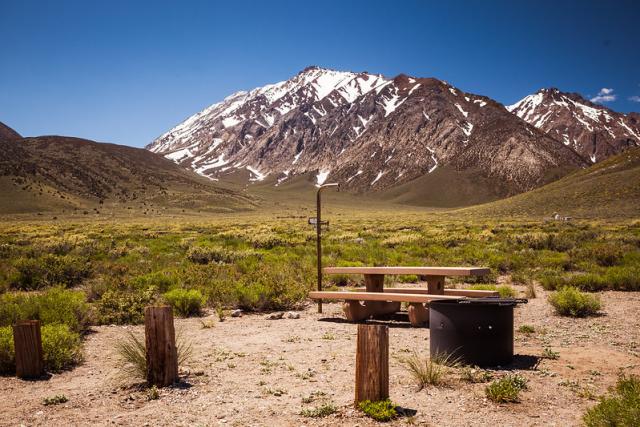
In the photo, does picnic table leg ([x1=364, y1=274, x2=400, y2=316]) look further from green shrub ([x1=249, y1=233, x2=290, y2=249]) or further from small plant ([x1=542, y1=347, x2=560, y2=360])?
green shrub ([x1=249, y1=233, x2=290, y2=249])

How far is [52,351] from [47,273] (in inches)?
336

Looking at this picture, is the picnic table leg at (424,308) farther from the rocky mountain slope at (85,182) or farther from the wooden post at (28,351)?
the rocky mountain slope at (85,182)

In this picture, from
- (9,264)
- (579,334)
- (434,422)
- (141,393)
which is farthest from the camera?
(9,264)

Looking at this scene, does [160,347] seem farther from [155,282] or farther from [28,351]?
[155,282]

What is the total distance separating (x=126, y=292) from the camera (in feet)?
40.8

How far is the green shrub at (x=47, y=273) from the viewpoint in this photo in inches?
571

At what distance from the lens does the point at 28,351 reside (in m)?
6.82

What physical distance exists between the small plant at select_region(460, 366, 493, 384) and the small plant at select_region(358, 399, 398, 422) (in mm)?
1461

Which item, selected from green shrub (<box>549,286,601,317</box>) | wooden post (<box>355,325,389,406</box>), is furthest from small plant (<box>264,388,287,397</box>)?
green shrub (<box>549,286,601,317</box>)

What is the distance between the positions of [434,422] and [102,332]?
22.9 ft

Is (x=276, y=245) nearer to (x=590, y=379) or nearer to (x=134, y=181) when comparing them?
(x=590, y=379)

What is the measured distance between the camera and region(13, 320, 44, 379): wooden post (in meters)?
6.71

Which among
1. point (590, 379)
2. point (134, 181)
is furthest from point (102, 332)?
point (134, 181)

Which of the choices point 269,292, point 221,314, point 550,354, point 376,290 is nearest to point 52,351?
point 221,314
